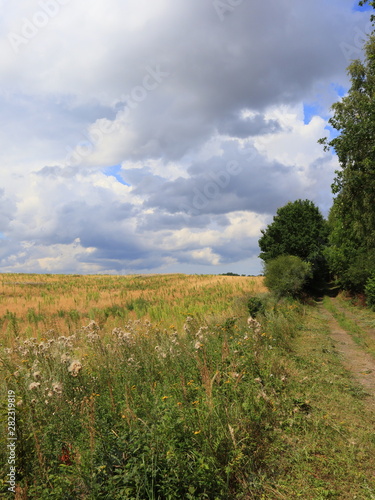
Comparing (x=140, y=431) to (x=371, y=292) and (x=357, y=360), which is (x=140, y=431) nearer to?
(x=357, y=360)

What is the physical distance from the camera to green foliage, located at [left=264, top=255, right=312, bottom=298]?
25000mm

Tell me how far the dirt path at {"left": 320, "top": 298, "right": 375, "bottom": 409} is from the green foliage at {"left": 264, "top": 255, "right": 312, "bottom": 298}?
9.53 metres

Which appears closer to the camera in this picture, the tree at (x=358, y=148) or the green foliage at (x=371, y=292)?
the tree at (x=358, y=148)

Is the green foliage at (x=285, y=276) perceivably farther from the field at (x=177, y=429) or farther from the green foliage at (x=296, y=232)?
the field at (x=177, y=429)

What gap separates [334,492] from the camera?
3984mm

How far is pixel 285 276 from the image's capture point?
995 inches

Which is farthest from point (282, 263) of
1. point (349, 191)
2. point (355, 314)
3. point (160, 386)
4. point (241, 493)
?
point (241, 493)

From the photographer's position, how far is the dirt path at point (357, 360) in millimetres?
7961

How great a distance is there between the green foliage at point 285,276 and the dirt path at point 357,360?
9533mm

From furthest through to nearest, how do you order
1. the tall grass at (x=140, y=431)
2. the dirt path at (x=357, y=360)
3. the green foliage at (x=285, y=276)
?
the green foliage at (x=285, y=276), the dirt path at (x=357, y=360), the tall grass at (x=140, y=431)

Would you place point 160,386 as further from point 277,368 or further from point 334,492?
point 334,492

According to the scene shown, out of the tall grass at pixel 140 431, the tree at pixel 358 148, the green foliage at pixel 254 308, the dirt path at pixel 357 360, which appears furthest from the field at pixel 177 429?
the tree at pixel 358 148

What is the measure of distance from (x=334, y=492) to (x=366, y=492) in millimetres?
386

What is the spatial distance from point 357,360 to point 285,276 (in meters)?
15.2
